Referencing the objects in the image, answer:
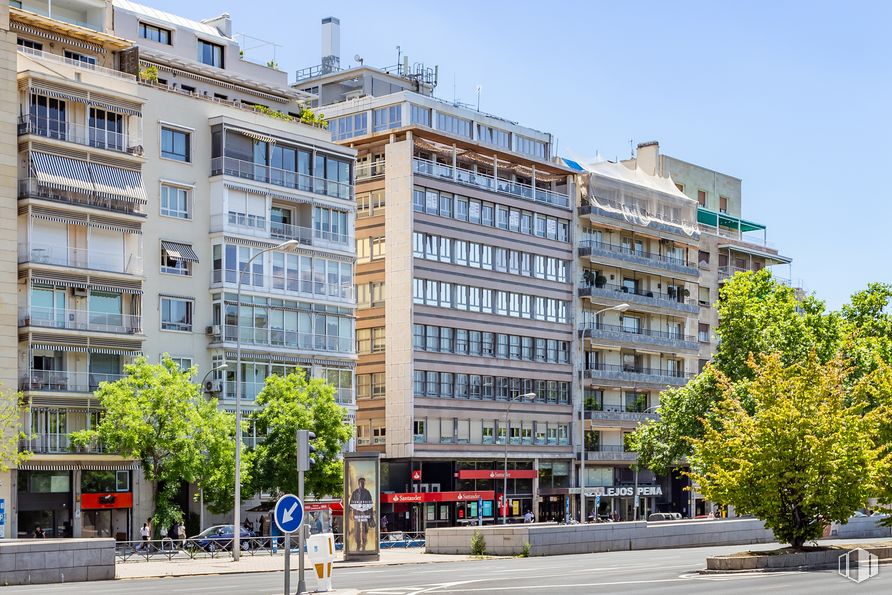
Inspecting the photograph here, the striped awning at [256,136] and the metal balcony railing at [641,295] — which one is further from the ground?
the striped awning at [256,136]

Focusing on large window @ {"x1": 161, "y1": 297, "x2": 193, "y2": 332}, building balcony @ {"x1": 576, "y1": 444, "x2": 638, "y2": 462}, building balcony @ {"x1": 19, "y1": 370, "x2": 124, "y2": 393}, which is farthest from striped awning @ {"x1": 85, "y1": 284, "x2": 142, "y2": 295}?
building balcony @ {"x1": 576, "y1": 444, "x2": 638, "y2": 462}

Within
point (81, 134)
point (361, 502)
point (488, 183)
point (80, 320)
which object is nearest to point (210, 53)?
point (81, 134)

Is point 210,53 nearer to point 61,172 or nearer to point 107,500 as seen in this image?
point 61,172

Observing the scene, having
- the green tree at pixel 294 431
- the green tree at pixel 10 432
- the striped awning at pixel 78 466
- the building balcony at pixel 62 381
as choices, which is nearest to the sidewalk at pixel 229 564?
the green tree at pixel 10 432

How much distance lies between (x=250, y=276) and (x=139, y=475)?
11991 mm

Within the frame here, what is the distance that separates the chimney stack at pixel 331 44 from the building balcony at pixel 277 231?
27.4m

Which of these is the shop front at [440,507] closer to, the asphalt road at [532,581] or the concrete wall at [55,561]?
the asphalt road at [532,581]

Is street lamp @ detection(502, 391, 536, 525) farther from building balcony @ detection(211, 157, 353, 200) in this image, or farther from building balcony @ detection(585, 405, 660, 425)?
building balcony @ detection(211, 157, 353, 200)

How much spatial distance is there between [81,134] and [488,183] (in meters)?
33.6

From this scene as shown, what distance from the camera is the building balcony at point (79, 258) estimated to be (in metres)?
62.5

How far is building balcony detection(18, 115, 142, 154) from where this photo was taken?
62.8 meters

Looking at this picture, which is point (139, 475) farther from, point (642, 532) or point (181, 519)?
point (642, 532)

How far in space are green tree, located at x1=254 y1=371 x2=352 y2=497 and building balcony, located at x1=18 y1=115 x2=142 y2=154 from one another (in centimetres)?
1332

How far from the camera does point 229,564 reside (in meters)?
49.7
